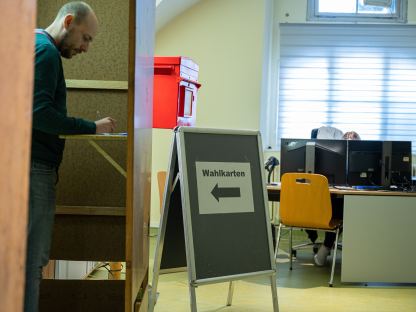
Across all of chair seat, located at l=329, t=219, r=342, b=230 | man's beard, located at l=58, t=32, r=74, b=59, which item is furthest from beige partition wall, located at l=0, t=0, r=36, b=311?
chair seat, located at l=329, t=219, r=342, b=230

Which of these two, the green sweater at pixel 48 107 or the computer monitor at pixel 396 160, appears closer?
the green sweater at pixel 48 107

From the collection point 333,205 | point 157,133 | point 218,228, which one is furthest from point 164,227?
point 157,133

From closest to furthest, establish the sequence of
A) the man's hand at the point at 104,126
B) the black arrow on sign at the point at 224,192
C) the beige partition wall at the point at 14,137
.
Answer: the beige partition wall at the point at 14,137, the man's hand at the point at 104,126, the black arrow on sign at the point at 224,192

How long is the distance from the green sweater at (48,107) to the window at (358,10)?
18.8 ft

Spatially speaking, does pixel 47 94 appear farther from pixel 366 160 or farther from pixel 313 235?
pixel 313 235

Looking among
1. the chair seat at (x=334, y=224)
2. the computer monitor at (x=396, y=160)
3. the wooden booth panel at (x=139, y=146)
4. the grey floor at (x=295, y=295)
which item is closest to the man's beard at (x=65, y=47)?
the wooden booth panel at (x=139, y=146)

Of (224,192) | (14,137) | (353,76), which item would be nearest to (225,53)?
(353,76)

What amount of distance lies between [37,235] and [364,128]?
5895 millimetres

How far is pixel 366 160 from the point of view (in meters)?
5.09

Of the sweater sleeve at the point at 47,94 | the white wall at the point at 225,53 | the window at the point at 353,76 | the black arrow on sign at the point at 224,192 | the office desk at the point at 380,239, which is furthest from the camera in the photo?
the window at the point at 353,76

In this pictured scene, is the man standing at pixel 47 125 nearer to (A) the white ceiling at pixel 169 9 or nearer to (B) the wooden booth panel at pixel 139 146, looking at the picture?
(B) the wooden booth panel at pixel 139 146

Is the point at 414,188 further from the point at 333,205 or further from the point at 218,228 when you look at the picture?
the point at 218,228

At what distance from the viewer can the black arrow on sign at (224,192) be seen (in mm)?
3166

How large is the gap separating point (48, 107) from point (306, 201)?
297 centimetres
